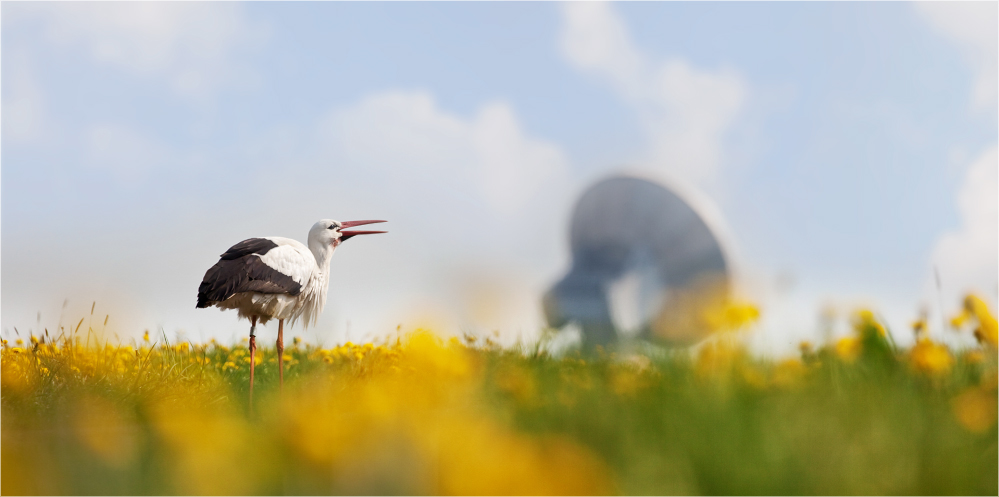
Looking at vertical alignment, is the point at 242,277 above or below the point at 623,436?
above

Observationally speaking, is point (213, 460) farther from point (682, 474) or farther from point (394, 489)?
point (682, 474)

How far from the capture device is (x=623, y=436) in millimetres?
2633

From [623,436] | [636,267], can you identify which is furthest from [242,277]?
[636,267]

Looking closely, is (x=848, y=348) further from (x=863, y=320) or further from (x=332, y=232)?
(x=332, y=232)

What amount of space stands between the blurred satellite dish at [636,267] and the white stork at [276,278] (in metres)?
3.08

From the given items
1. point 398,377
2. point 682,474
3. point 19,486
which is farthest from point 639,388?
point 19,486

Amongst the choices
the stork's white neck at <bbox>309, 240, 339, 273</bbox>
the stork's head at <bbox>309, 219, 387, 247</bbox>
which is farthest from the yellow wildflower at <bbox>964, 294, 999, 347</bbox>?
the stork's white neck at <bbox>309, 240, 339, 273</bbox>

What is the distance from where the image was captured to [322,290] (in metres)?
6.16

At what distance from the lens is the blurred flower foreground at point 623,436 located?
2.37 meters

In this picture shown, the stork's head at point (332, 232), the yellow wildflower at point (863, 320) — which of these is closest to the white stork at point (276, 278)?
the stork's head at point (332, 232)

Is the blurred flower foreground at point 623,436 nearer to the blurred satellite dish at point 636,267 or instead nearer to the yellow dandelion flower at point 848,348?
the yellow dandelion flower at point 848,348

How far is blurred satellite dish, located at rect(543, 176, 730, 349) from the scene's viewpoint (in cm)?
738

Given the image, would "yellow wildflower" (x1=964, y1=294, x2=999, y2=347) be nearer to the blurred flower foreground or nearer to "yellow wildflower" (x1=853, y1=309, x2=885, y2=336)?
the blurred flower foreground

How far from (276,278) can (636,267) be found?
4.19 m
